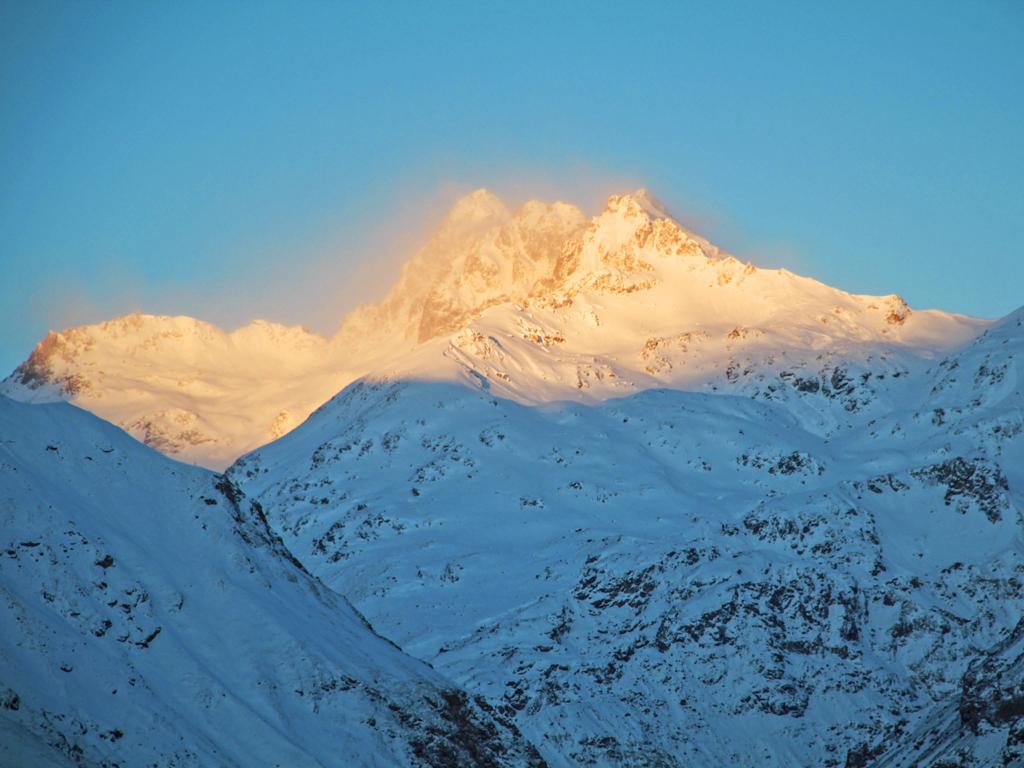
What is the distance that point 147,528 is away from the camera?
148500 mm

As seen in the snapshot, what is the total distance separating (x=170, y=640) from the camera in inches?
5384

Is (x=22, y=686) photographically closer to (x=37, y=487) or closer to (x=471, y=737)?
(x=37, y=487)

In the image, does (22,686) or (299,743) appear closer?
(22,686)

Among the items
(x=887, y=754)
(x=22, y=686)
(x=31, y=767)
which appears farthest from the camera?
(x=887, y=754)

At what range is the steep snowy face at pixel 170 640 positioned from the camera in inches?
4919

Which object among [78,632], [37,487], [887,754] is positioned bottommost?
[887,754]

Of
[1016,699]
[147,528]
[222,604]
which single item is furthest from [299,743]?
[1016,699]

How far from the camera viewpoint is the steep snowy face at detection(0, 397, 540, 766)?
12494cm

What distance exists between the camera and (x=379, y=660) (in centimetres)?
14875

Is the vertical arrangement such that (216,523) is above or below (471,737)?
above

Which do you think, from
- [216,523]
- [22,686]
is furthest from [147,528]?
[22,686]

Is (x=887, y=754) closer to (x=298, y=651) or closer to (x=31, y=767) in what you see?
(x=298, y=651)

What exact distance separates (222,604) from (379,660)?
1373cm

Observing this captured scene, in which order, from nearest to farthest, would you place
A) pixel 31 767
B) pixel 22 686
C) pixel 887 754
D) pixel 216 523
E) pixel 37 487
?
pixel 31 767 < pixel 22 686 < pixel 37 487 < pixel 216 523 < pixel 887 754
